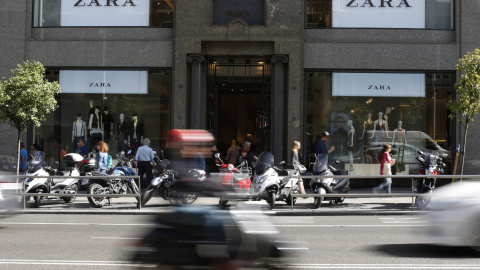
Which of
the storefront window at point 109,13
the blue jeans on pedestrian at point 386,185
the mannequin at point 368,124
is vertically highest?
the storefront window at point 109,13

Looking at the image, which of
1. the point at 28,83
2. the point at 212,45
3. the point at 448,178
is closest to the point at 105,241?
the point at 448,178

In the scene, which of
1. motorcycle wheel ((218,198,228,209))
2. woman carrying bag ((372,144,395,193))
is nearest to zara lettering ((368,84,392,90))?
woman carrying bag ((372,144,395,193))

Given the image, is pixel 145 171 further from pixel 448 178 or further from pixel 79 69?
Answer: pixel 448 178

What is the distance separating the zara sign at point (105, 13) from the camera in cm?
2050

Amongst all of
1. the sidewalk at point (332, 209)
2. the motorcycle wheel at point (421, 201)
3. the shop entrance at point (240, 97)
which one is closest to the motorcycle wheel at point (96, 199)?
the sidewalk at point (332, 209)

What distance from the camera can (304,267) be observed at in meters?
7.20

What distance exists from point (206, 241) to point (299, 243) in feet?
16.8

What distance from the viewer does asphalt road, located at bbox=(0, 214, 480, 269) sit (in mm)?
7418

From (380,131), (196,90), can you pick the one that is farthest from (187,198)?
(380,131)

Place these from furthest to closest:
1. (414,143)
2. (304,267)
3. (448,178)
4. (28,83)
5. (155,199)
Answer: (414,143), (28,83), (155,199), (448,178), (304,267)

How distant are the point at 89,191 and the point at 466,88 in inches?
464

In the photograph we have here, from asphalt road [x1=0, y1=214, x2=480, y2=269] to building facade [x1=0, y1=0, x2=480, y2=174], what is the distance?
709cm

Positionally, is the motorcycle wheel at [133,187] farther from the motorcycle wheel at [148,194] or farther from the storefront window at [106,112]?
the storefront window at [106,112]

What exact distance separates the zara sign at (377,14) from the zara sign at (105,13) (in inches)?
273
